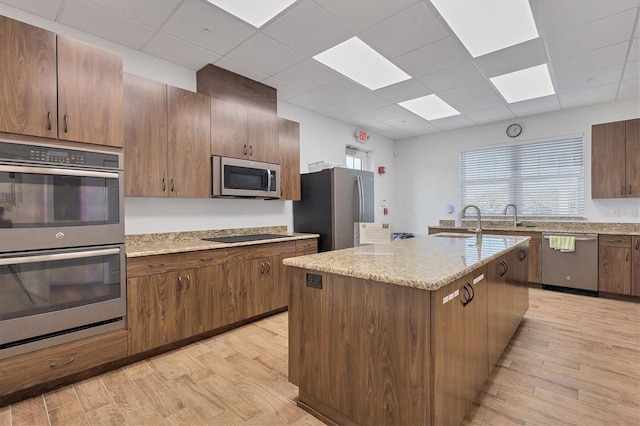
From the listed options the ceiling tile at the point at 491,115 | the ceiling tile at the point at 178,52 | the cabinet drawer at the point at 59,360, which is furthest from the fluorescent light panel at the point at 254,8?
the ceiling tile at the point at 491,115

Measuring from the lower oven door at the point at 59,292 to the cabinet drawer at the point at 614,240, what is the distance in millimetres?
5590

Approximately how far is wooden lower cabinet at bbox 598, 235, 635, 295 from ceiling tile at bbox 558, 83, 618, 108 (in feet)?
6.35

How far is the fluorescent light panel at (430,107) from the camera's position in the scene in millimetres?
4371

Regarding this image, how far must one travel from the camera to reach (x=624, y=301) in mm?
3930

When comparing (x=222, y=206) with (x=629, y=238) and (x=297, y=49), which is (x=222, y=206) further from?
(x=629, y=238)

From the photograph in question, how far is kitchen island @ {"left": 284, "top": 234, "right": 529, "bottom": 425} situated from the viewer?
132cm

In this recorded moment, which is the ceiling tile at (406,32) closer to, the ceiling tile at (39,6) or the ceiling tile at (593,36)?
the ceiling tile at (593,36)

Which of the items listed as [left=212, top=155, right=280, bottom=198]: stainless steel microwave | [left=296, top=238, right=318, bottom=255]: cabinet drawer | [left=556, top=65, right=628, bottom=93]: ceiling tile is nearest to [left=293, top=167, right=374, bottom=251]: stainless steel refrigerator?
[left=296, top=238, right=318, bottom=255]: cabinet drawer

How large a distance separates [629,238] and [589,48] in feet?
8.32

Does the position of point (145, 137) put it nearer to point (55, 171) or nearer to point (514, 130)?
point (55, 171)

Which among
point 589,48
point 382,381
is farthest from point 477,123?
point 382,381

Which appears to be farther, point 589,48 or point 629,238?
point 629,238

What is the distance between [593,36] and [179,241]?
4.41 meters

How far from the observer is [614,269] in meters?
3.97
